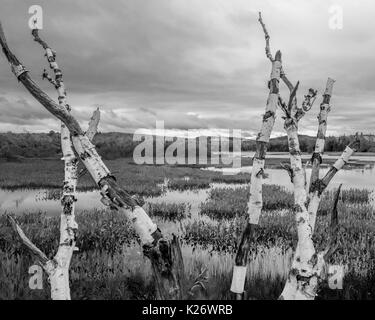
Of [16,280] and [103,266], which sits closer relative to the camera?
[16,280]

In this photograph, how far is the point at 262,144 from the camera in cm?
539

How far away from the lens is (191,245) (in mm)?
13180

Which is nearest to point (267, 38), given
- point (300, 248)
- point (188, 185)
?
point (300, 248)

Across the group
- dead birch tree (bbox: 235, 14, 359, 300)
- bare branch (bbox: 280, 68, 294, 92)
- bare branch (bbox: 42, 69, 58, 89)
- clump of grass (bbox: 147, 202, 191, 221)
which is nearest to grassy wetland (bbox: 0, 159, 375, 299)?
clump of grass (bbox: 147, 202, 191, 221)

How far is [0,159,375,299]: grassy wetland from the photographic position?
775 centimetres

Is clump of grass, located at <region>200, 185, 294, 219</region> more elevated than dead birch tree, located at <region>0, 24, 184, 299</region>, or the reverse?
dead birch tree, located at <region>0, 24, 184, 299</region>

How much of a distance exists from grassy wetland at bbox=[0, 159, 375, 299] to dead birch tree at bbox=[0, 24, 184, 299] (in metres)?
1.01

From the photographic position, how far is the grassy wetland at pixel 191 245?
775cm

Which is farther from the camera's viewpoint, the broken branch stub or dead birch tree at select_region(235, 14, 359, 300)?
the broken branch stub

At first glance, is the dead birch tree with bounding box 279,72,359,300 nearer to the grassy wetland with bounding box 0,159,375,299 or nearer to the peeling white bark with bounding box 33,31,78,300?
the grassy wetland with bounding box 0,159,375,299

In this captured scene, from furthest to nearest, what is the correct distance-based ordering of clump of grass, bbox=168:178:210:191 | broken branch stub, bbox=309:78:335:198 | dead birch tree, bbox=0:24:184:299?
clump of grass, bbox=168:178:210:191 → broken branch stub, bbox=309:78:335:198 → dead birch tree, bbox=0:24:184:299
